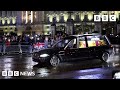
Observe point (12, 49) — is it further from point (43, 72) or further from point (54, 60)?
point (43, 72)

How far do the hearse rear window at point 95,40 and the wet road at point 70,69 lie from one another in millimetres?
495

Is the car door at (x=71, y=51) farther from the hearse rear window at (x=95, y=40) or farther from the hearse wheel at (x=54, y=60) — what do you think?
the hearse rear window at (x=95, y=40)

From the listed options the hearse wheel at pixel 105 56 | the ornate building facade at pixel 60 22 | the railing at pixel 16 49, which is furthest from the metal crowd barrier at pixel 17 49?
the hearse wheel at pixel 105 56

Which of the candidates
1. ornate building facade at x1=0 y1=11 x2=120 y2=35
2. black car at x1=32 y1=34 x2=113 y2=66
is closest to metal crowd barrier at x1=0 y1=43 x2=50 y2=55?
black car at x1=32 y1=34 x2=113 y2=66

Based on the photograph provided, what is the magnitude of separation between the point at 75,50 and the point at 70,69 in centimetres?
65

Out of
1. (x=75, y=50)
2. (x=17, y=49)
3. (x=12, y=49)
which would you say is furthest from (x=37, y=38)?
(x=17, y=49)

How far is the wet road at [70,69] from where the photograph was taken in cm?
1148

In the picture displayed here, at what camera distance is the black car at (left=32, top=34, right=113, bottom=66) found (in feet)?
39.8

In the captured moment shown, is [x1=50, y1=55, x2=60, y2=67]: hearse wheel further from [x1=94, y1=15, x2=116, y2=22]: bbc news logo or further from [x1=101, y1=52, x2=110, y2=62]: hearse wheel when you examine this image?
[x1=94, y1=15, x2=116, y2=22]: bbc news logo

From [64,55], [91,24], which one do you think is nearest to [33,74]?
[64,55]

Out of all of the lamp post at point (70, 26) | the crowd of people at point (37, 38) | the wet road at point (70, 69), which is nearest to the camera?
the wet road at point (70, 69)

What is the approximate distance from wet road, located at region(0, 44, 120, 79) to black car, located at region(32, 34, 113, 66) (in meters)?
0.19
